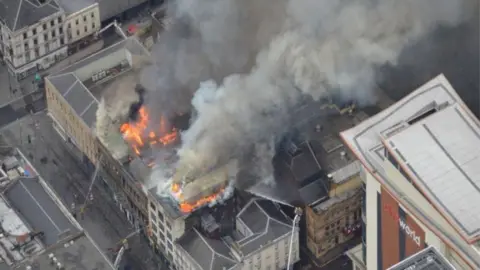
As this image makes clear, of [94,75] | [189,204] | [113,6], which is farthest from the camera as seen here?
[113,6]

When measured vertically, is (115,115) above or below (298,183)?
above

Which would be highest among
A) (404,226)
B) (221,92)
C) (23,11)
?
(23,11)

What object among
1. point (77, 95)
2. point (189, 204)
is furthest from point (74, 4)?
point (189, 204)

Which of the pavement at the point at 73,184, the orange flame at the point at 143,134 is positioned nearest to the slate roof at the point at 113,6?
the pavement at the point at 73,184

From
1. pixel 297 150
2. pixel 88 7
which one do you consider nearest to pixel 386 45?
pixel 297 150

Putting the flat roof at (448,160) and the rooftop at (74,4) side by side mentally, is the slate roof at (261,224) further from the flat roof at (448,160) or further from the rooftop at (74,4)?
the rooftop at (74,4)

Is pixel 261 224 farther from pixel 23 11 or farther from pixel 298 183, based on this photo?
pixel 23 11

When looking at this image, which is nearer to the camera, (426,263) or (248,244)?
(426,263)

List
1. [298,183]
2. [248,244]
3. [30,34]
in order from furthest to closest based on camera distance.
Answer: [30,34]
[298,183]
[248,244]

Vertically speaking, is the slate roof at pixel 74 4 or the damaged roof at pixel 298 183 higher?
the slate roof at pixel 74 4
